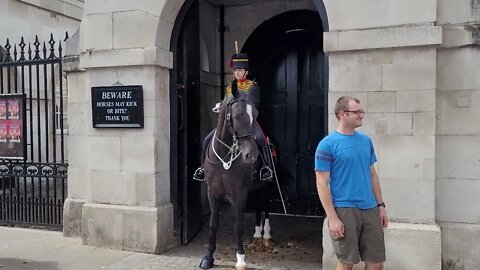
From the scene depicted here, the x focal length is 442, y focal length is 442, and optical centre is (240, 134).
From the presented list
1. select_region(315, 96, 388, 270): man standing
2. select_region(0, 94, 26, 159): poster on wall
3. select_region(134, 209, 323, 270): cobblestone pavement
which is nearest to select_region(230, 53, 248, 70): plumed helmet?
select_region(315, 96, 388, 270): man standing

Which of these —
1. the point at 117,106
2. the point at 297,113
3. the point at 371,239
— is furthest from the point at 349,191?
the point at 297,113

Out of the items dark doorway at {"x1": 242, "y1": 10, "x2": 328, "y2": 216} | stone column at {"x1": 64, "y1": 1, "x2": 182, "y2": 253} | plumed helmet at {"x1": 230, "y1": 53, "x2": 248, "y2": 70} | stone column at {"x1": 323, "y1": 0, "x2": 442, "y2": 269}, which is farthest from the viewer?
dark doorway at {"x1": 242, "y1": 10, "x2": 328, "y2": 216}

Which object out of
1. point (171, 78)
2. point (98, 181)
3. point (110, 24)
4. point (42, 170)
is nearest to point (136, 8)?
point (110, 24)

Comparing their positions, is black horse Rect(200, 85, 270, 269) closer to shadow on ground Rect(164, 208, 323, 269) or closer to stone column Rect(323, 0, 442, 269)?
shadow on ground Rect(164, 208, 323, 269)

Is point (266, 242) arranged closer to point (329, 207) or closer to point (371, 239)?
point (371, 239)

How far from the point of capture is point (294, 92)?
365 inches

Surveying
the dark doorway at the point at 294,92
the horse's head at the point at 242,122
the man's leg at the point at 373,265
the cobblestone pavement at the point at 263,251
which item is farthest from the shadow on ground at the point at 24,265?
the dark doorway at the point at 294,92

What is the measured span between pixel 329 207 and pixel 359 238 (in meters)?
0.45

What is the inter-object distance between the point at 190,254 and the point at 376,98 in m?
3.47

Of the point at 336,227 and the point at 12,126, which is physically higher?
the point at 12,126

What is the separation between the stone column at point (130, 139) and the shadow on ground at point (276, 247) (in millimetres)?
691

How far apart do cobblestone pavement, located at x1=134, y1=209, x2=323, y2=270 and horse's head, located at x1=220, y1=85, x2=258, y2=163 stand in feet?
6.12

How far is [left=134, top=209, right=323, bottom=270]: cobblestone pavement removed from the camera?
602 centimetres

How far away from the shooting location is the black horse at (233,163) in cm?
508
